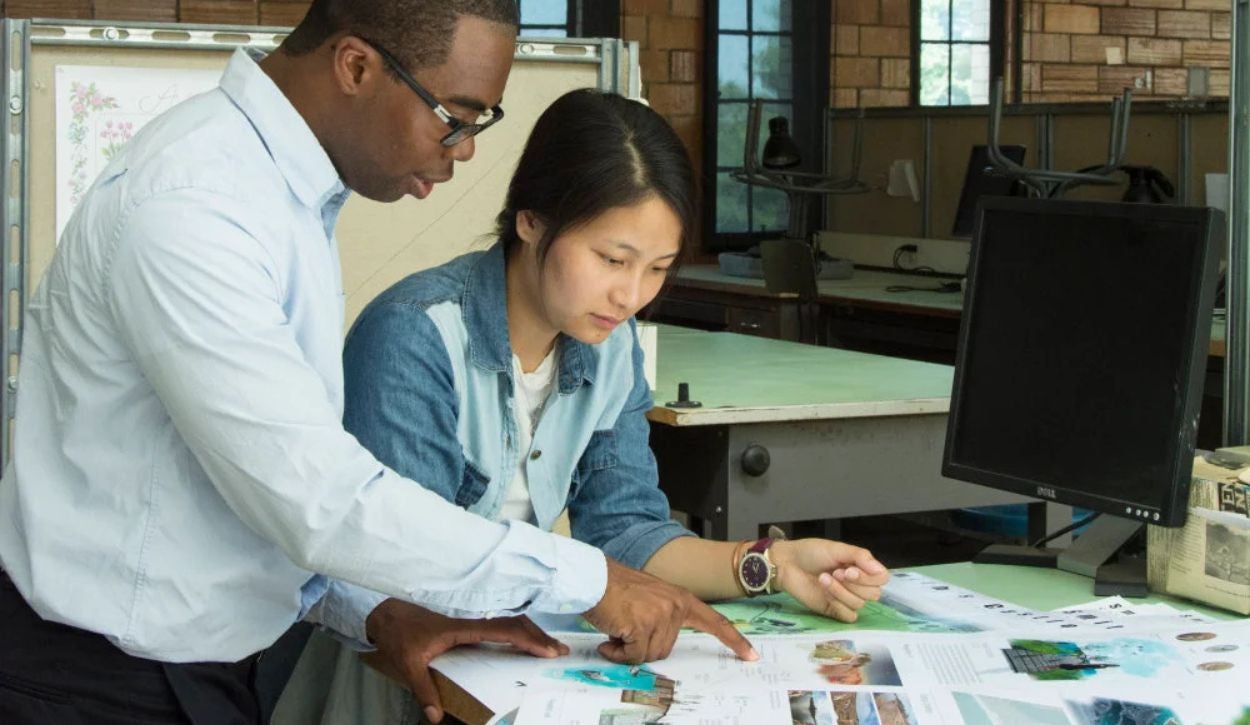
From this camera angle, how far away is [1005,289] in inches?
73.6

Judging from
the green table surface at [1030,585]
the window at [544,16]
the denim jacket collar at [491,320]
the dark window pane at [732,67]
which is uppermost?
the window at [544,16]

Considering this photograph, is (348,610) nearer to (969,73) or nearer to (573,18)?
(573,18)

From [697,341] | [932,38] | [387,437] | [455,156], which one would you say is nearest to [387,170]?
[455,156]

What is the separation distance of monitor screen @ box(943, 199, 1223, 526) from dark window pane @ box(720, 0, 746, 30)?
609cm

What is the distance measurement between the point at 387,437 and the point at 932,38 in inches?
290

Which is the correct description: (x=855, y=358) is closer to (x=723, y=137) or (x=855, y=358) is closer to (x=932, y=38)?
(x=723, y=137)

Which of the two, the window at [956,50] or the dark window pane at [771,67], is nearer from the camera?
the dark window pane at [771,67]

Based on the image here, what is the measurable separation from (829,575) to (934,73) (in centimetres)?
725

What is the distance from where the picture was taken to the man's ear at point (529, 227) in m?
1.71

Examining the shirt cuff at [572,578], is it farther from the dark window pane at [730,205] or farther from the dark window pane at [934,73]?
the dark window pane at [934,73]

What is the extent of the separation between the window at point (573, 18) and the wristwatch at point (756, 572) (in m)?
5.96

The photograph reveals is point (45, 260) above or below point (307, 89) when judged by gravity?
below

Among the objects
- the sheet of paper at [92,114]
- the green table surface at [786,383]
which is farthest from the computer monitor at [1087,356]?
the sheet of paper at [92,114]

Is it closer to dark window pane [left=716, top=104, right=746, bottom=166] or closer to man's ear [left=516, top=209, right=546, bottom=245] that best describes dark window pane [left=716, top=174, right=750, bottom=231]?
dark window pane [left=716, top=104, right=746, bottom=166]
